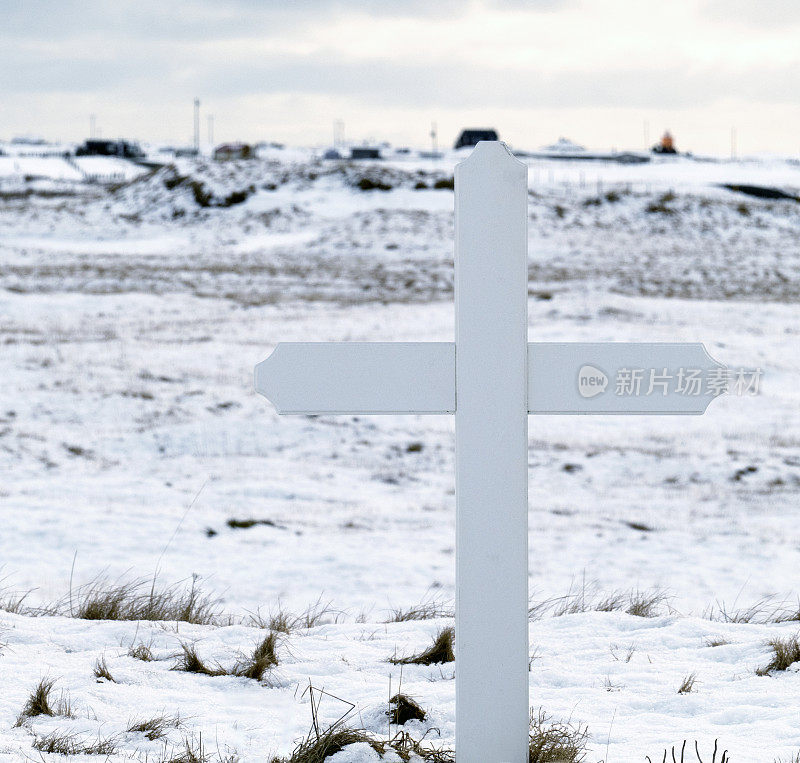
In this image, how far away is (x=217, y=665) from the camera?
3.39m

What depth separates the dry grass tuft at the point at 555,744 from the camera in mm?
2543

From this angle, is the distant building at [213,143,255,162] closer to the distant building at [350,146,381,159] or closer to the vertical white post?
the distant building at [350,146,381,159]

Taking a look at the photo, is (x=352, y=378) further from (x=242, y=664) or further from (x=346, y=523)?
(x=346, y=523)

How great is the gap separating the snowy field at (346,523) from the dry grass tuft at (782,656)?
0.07m

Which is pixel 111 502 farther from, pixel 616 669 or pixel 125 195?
pixel 125 195

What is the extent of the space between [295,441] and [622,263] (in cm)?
2026

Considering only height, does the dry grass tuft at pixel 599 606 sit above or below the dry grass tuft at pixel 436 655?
below

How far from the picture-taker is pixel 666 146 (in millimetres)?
81562

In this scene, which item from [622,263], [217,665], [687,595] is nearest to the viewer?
[217,665]

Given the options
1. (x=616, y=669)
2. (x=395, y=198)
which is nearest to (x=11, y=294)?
(x=616, y=669)

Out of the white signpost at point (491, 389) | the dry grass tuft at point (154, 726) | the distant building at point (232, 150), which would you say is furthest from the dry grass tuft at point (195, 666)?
the distant building at point (232, 150)

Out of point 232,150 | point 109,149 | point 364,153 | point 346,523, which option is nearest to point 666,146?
point 364,153

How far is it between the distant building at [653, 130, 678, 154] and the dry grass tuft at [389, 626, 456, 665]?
267 ft

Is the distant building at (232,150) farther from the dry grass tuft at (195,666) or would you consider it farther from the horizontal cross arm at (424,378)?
the horizontal cross arm at (424,378)
